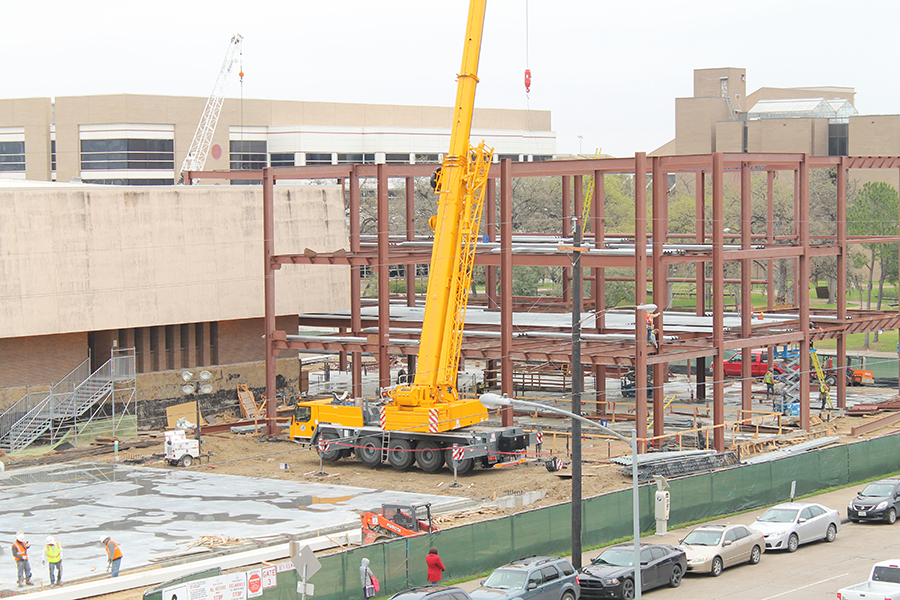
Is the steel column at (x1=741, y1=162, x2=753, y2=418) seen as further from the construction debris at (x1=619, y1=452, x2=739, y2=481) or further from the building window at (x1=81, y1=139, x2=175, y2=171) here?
the building window at (x1=81, y1=139, x2=175, y2=171)

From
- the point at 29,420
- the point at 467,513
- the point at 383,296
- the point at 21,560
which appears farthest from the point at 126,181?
the point at 21,560

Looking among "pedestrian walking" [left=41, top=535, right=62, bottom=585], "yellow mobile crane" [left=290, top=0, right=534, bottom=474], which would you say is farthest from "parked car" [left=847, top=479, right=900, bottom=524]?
"pedestrian walking" [left=41, top=535, right=62, bottom=585]

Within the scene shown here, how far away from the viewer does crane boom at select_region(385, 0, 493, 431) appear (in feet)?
143

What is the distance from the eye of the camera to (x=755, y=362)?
76125 mm

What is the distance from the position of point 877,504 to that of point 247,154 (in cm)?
8460

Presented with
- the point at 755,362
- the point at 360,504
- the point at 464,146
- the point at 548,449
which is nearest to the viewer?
the point at 360,504

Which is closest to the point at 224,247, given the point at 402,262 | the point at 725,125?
the point at 402,262

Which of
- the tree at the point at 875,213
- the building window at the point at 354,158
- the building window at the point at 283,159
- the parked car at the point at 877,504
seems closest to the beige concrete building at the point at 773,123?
the tree at the point at 875,213

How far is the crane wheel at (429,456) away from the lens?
43406 mm

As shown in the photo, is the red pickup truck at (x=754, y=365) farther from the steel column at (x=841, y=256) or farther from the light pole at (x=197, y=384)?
the light pole at (x=197, y=384)

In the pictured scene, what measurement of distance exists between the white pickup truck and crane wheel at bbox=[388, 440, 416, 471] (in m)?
21.2

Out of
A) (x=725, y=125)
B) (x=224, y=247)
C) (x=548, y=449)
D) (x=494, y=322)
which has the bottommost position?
(x=548, y=449)

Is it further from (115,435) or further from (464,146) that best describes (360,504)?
(115,435)

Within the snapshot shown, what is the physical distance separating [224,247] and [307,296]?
629 cm
